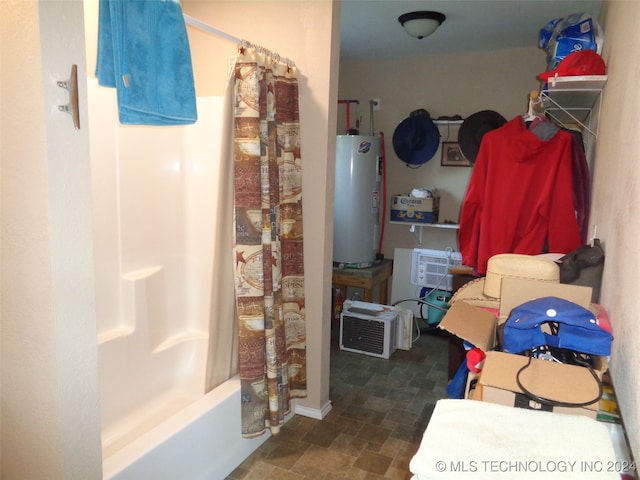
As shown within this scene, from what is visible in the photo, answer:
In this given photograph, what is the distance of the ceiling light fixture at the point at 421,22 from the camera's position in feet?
9.79

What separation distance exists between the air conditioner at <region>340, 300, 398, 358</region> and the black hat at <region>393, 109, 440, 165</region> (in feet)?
4.72

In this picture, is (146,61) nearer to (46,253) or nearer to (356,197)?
(46,253)

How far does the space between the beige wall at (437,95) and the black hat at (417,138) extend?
9cm

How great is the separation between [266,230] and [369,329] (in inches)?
66.0

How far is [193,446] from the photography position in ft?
6.22

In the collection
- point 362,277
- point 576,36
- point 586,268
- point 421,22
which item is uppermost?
point 421,22

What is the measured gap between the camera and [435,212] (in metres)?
4.13

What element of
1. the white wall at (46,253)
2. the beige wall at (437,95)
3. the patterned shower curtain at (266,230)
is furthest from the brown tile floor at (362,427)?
the beige wall at (437,95)

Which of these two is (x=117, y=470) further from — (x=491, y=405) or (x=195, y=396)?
(x=491, y=405)

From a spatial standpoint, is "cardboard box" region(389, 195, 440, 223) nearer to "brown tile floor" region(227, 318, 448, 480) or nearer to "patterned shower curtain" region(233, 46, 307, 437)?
"brown tile floor" region(227, 318, 448, 480)

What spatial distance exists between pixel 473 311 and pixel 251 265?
3.24ft

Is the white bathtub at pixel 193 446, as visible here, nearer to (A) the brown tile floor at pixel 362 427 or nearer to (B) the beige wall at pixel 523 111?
(A) the brown tile floor at pixel 362 427

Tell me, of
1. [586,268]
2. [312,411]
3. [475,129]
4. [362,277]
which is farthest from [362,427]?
[475,129]

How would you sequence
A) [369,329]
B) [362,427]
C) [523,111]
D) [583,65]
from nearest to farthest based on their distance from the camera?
[583,65] → [362,427] → [369,329] → [523,111]
